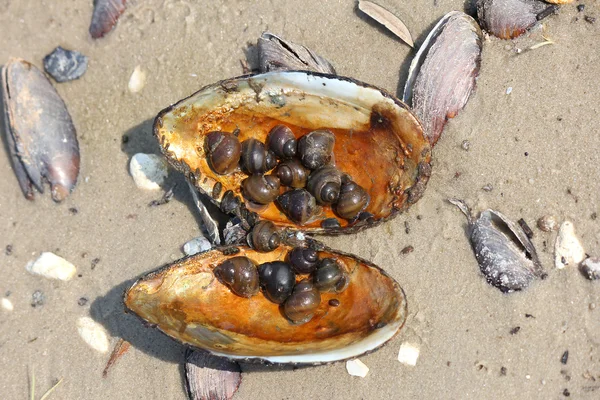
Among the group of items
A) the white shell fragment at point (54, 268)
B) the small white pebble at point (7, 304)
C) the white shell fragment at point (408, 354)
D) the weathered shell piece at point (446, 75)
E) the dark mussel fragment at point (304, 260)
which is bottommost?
the small white pebble at point (7, 304)

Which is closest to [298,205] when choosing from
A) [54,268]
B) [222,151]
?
[222,151]

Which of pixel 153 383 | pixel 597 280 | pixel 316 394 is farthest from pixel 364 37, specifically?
pixel 153 383

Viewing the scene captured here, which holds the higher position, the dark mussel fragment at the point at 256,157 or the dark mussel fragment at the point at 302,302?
the dark mussel fragment at the point at 256,157

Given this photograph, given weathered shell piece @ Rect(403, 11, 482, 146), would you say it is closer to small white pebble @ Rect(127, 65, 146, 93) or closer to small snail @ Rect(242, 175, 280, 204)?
small snail @ Rect(242, 175, 280, 204)

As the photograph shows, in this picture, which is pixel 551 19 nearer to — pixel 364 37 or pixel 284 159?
pixel 364 37

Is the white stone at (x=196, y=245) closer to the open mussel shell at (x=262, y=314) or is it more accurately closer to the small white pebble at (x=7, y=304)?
the open mussel shell at (x=262, y=314)

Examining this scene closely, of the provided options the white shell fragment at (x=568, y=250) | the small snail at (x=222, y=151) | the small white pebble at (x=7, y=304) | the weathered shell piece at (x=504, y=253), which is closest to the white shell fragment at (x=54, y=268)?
the small white pebble at (x=7, y=304)
